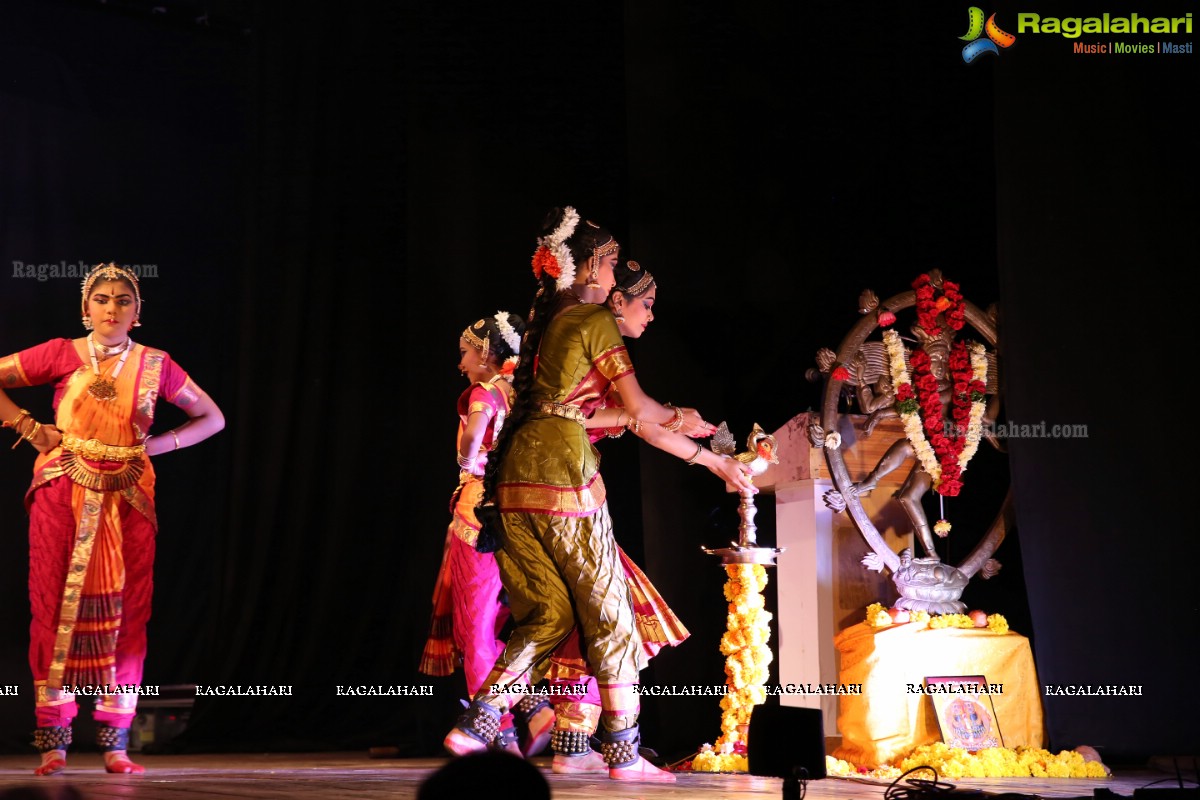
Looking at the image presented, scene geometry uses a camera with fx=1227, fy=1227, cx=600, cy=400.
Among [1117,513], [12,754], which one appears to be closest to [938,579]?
[1117,513]

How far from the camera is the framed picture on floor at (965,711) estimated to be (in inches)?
182

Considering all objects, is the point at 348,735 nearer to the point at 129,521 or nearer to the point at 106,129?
the point at 129,521

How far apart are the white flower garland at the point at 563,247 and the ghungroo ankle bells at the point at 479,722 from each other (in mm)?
1259

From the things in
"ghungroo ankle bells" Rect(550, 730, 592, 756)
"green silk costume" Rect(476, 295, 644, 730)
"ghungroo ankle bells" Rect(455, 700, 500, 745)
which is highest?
"green silk costume" Rect(476, 295, 644, 730)

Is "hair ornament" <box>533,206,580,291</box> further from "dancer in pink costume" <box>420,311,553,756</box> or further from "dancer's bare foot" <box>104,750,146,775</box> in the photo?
"dancer's bare foot" <box>104,750,146,775</box>

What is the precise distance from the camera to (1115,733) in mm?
4633

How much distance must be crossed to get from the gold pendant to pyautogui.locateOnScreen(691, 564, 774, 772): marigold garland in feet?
8.02

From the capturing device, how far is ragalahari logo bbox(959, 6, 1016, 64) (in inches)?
193

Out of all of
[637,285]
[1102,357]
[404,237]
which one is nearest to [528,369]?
[637,285]

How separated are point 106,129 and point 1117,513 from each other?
4.93 m

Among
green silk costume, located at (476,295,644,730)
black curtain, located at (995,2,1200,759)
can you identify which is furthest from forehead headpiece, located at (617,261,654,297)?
black curtain, located at (995,2,1200,759)

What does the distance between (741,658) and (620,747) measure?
1192mm

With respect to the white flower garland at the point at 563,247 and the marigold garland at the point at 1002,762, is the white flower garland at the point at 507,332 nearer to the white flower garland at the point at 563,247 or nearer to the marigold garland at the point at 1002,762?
the white flower garland at the point at 563,247

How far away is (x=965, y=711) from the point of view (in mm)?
4691
